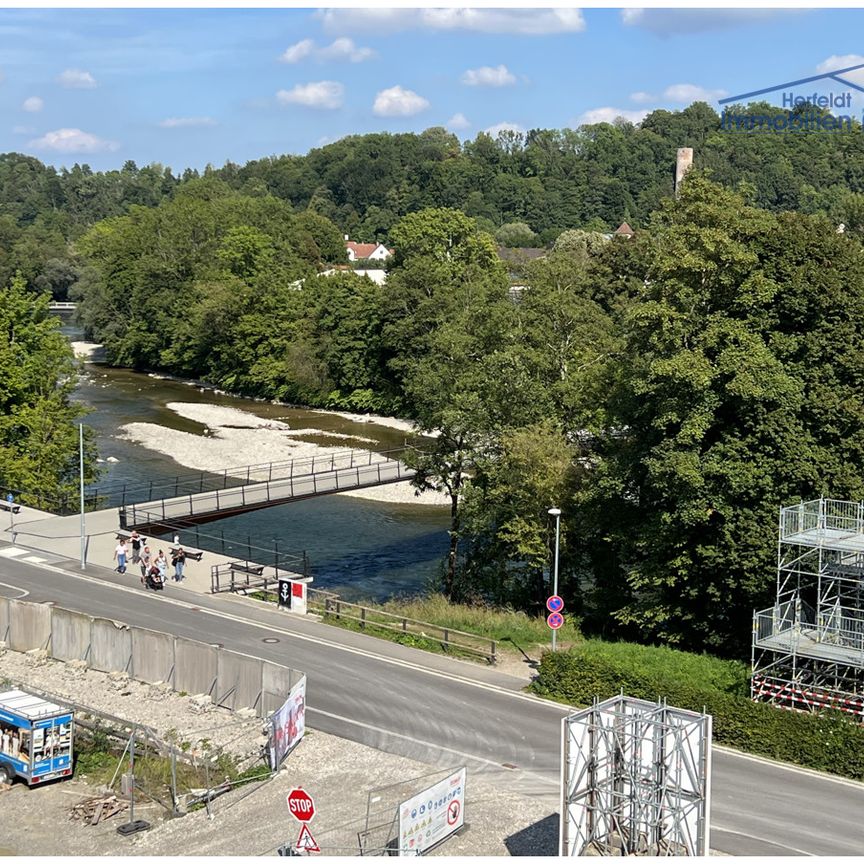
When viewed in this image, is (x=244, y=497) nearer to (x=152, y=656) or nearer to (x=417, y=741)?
(x=152, y=656)

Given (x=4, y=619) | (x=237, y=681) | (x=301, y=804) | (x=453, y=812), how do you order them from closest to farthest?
(x=301, y=804), (x=453, y=812), (x=237, y=681), (x=4, y=619)

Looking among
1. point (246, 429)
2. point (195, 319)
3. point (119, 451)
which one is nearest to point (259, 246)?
point (195, 319)

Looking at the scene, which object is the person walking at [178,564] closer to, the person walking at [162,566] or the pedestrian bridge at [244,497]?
the person walking at [162,566]

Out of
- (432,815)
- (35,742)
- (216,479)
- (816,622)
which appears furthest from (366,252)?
(432,815)

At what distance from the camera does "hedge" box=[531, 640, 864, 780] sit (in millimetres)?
23797

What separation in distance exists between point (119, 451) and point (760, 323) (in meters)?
48.3

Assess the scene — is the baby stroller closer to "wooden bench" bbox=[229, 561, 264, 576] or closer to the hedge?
"wooden bench" bbox=[229, 561, 264, 576]

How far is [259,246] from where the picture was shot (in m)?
114

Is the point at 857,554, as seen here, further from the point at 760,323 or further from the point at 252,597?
the point at 252,597

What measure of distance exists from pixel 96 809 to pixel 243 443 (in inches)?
2076

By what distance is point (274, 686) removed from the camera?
2722 centimetres

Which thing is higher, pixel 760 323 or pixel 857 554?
pixel 760 323

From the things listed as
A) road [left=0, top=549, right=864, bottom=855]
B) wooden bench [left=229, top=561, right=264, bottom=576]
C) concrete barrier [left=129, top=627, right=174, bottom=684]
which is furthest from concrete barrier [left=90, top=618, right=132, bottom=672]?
wooden bench [left=229, top=561, right=264, bottom=576]

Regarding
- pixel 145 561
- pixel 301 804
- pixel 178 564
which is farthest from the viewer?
pixel 145 561
